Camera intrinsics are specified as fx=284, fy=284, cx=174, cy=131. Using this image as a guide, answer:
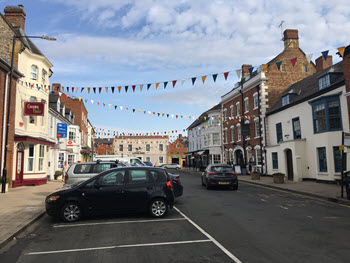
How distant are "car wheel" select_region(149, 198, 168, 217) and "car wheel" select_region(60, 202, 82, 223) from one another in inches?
83.7

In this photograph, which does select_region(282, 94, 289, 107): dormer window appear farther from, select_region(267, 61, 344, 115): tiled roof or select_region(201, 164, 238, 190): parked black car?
select_region(201, 164, 238, 190): parked black car

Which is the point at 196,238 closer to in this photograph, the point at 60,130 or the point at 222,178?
the point at 222,178

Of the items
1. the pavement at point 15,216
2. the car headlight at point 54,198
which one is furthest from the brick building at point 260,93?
the car headlight at point 54,198

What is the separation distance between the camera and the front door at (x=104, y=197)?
8383 mm

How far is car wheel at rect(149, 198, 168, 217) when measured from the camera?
8.63 metres

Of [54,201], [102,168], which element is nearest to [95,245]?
[54,201]

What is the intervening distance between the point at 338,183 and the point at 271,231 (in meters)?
13.8

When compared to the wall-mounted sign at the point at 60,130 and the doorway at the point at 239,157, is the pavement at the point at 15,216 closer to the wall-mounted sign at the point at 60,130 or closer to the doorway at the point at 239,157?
the wall-mounted sign at the point at 60,130

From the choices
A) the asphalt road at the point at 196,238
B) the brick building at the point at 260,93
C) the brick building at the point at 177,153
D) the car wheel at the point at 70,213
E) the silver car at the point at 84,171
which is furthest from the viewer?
the brick building at the point at 177,153

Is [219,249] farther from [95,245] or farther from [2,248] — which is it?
[2,248]

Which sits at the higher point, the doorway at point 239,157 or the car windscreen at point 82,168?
the doorway at point 239,157

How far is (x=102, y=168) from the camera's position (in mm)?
13305

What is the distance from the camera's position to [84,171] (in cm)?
1309

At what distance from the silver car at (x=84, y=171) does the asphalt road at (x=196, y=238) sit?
3.89 meters
